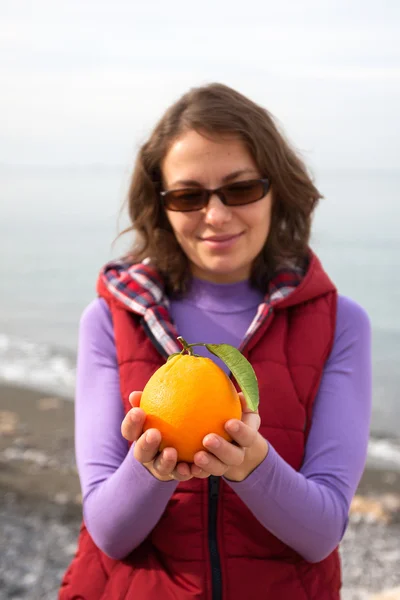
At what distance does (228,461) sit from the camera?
7.97 ft

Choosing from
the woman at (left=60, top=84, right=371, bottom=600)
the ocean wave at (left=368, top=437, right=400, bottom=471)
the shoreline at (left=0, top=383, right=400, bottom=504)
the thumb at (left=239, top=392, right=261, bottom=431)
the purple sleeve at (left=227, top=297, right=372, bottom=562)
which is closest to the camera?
the thumb at (left=239, top=392, right=261, bottom=431)

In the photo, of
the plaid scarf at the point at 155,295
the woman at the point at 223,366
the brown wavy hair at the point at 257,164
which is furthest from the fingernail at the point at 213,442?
the brown wavy hair at the point at 257,164

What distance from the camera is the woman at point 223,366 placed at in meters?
3.05

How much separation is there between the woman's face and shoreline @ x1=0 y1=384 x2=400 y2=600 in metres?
2.72

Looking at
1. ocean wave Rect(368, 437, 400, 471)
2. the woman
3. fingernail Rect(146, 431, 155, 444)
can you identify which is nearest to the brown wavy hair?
the woman

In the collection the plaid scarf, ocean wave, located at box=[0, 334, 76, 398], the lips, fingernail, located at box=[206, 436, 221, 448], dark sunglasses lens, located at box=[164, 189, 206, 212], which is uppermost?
dark sunglasses lens, located at box=[164, 189, 206, 212]

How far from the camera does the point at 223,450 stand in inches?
93.9

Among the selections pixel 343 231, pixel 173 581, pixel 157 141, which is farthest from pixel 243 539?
pixel 343 231

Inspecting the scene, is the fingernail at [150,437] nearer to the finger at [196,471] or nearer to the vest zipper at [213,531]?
the finger at [196,471]

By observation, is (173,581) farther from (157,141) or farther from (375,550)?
(375,550)

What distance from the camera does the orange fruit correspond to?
2.40 metres

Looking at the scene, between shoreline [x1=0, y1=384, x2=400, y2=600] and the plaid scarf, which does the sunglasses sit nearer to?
the plaid scarf

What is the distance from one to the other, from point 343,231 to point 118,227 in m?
16.5

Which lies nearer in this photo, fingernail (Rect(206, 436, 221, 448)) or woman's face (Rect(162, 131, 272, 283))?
fingernail (Rect(206, 436, 221, 448))
